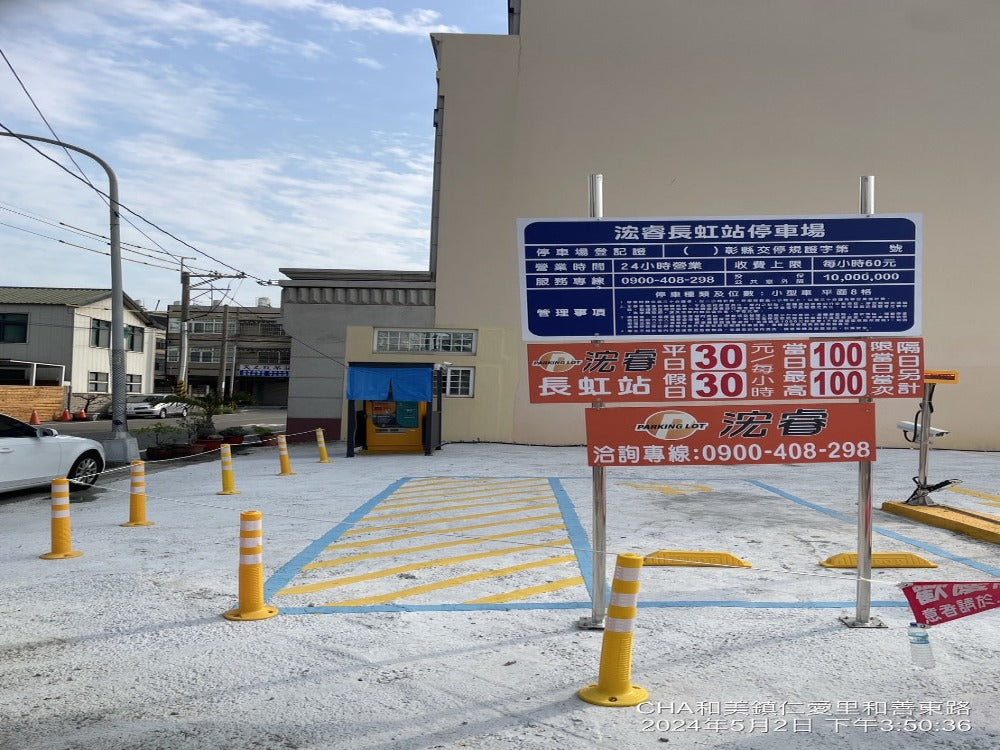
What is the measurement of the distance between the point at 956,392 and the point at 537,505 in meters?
17.7

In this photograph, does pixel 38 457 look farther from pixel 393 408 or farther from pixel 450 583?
pixel 393 408

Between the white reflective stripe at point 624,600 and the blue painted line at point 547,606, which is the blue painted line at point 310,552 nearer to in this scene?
the blue painted line at point 547,606

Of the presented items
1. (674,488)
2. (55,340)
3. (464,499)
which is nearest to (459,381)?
(674,488)

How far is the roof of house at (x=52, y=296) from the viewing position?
1884 inches

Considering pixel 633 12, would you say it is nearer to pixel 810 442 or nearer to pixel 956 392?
pixel 956 392

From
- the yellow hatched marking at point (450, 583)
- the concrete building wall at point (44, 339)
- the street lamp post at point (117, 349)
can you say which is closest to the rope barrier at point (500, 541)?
the yellow hatched marking at point (450, 583)

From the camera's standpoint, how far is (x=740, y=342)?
6.62 m

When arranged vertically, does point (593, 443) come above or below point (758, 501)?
above

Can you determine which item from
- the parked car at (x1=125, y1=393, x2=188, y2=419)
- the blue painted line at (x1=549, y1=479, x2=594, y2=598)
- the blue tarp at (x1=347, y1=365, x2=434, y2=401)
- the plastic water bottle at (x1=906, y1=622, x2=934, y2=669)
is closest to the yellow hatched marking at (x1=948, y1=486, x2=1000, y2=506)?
the blue painted line at (x1=549, y1=479, x2=594, y2=598)

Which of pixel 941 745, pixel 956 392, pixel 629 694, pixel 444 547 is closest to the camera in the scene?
pixel 941 745

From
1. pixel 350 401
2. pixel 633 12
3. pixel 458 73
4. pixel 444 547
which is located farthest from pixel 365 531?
pixel 633 12

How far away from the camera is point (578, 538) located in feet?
32.8

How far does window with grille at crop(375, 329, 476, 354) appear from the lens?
25406mm

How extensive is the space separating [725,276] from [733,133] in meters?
20.4
